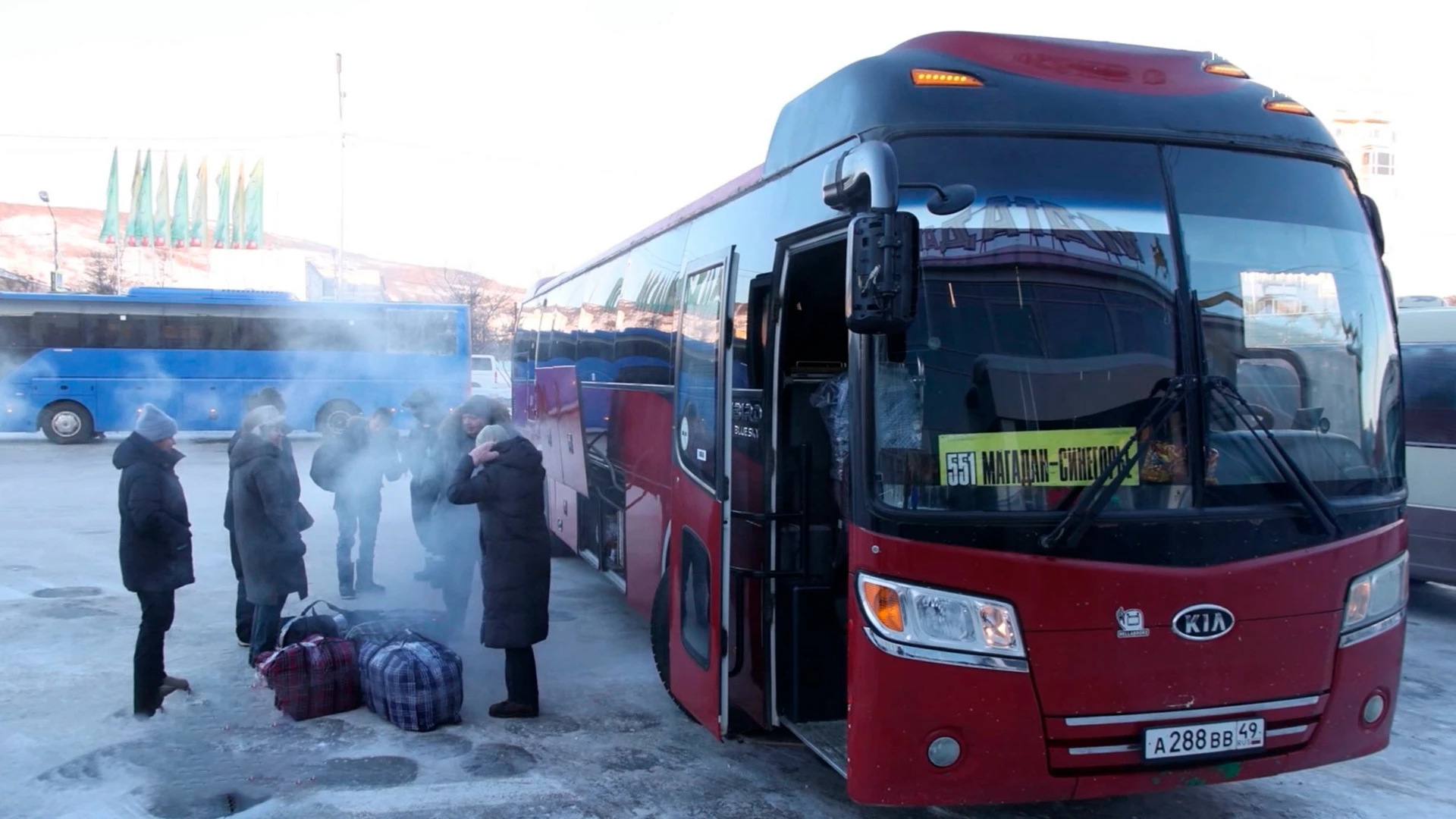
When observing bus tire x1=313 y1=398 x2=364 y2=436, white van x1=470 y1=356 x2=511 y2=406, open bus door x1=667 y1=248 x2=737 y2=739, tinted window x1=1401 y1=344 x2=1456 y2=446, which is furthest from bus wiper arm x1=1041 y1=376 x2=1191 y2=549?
white van x1=470 y1=356 x2=511 y2=406

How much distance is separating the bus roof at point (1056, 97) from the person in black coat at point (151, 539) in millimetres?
4076

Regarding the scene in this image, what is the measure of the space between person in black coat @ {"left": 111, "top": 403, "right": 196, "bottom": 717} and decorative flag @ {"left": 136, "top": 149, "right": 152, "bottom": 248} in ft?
227

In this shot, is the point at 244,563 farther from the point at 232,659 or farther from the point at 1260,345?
the point at 1260,345

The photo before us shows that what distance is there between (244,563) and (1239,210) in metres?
5.80

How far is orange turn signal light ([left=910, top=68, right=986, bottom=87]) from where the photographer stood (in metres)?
4.16

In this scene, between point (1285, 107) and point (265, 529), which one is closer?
point (1285, 107)

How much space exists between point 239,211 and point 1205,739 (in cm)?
6917

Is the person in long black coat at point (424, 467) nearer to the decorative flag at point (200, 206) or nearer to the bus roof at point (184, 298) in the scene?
the bus roof at point (184, 298)

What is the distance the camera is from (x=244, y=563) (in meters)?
6.55

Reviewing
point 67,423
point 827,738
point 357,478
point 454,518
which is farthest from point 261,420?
point 67,423

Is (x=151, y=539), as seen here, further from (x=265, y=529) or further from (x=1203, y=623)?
(x=1203, y=623)

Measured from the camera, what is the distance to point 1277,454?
12.9 feet

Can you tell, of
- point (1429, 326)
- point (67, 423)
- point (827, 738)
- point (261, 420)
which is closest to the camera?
point (827, 738)

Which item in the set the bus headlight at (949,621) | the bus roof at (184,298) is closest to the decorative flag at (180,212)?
the bus roof at (184,298)
